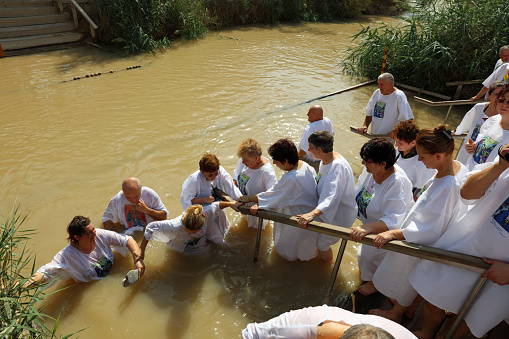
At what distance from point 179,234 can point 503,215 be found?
310 centimetres

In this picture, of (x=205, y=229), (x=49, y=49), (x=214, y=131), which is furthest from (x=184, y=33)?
(x=205, y=229)

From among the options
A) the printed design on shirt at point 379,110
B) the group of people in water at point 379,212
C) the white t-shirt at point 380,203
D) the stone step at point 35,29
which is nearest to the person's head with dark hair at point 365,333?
the group of people in water at point 379,212

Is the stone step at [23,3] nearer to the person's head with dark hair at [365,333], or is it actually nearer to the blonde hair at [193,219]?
the blonde hair at [193,219]

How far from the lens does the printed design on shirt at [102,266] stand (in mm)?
3712

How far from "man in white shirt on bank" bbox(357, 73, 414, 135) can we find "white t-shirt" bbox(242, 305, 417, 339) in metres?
4.13

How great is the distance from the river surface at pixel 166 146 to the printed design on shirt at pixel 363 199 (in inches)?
37.5

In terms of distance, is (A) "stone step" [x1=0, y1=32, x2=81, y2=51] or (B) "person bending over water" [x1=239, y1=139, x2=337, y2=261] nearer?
(B) "person bending over water" [x1=239, y1=139, x2=337, y2=261]

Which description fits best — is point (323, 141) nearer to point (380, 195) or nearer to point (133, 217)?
point (380, 195)

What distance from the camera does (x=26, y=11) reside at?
11977 millimetres

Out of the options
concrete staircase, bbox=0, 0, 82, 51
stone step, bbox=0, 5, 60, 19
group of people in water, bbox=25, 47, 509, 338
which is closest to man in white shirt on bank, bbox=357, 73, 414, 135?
group of people in water, bbox=25, 47, 509, 338

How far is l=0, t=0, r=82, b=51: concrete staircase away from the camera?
11328mm

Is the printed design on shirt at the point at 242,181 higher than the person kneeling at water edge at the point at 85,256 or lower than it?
higher

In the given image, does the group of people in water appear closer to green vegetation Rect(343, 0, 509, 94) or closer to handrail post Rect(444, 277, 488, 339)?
handrail post Rect(444, 277, 488, 339)

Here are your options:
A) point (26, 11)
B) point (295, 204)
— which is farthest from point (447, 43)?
point (26, 11)
